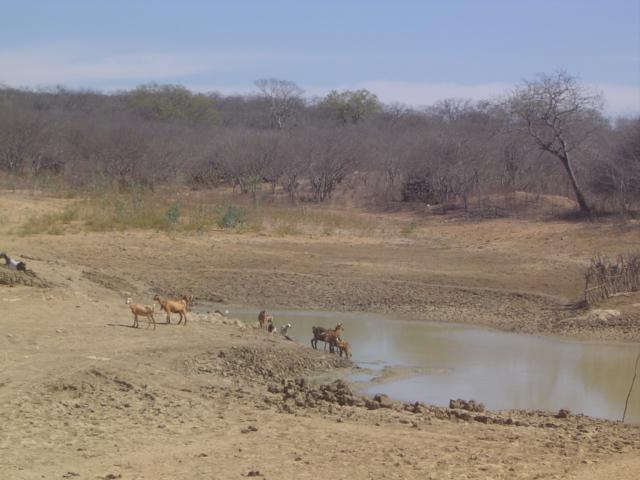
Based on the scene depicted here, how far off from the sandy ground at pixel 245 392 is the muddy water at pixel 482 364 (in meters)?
0.76

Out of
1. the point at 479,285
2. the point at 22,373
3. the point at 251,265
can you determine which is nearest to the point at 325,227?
the point at 251,265

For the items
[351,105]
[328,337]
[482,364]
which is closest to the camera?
[328,337]

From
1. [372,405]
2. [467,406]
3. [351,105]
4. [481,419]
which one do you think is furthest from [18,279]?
[351,105]

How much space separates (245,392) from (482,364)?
4.80 metres

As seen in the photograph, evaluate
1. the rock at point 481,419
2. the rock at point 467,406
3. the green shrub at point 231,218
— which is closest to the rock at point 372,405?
the rock at point 467,406

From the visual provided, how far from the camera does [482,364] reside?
13570 millimetres

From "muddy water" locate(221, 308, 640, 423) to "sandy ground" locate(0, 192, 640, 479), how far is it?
76 cm

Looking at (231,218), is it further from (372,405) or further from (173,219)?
(372,405)

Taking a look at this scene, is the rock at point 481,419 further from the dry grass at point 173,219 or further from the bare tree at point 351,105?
the bare tree at point 351,105

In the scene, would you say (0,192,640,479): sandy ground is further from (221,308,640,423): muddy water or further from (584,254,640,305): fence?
(221,308,640,423): muddy water

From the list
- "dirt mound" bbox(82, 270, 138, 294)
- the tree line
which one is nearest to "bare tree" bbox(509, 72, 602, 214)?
the tree line

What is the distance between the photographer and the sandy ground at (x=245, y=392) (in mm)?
7117

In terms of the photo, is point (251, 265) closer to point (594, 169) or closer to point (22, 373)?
point (22, 373)

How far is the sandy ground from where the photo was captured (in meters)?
7.12
